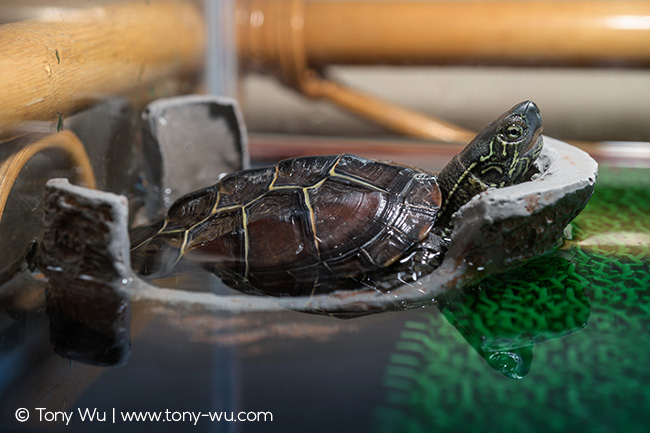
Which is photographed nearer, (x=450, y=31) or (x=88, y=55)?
(x=88, y=55)

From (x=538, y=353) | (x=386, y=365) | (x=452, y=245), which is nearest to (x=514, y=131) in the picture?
(x=452, y=245)

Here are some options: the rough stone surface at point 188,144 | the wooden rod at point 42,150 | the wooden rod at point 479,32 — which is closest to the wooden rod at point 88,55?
the wooden rod at point 42,150

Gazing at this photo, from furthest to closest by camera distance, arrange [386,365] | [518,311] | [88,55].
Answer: [88,55] → [518,311] → [386,365]

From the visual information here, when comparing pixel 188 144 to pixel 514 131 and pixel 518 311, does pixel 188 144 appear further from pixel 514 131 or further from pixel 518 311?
pixel 518 311

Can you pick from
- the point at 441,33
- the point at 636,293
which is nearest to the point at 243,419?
the point at 636,293

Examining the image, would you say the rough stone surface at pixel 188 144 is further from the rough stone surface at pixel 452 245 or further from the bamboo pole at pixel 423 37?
the bamboo pole at pixel 423 37

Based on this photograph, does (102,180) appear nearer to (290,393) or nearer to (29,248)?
(29,248)
